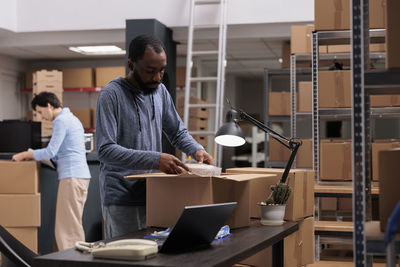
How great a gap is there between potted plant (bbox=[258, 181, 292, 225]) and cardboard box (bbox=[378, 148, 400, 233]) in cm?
60

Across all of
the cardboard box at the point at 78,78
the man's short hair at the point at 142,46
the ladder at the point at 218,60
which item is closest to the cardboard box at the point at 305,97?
the ladder at the point at 218,60

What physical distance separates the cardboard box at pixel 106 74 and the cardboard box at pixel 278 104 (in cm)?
285

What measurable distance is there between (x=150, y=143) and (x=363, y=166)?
1030mm

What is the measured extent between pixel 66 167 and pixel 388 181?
3.50 meters

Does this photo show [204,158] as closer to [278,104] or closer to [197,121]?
[278,104]

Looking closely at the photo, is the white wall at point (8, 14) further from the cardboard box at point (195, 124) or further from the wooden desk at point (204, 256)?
the wooden desk at point (204, 256)

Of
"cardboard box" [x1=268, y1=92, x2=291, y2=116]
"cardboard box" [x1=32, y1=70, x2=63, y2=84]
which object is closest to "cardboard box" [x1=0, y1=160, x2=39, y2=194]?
"cardboard box" [x1=268, y1=92, x2=291, y2=116]

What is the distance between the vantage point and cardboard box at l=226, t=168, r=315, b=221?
2.40 metres

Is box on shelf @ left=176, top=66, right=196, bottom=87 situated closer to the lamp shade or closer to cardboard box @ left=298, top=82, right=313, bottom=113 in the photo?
cardboard box @ left=298, top=82, right=313, bottom=113

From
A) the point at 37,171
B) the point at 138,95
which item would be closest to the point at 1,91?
the point at 37,171

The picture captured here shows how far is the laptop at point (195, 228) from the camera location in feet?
5.26

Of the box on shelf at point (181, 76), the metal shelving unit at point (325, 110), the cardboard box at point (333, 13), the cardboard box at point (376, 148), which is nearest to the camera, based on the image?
the metal shelving unit at point (325, 110)

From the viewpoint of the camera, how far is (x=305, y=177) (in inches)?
100

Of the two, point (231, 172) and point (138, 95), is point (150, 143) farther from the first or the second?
point (231, 172)
